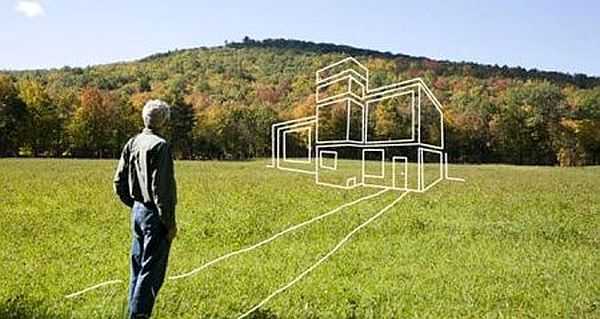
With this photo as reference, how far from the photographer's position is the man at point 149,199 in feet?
12.0

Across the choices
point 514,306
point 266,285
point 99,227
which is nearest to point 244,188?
point 99,227

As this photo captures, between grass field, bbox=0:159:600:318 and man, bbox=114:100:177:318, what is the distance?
46cm

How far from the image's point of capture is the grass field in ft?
15.0

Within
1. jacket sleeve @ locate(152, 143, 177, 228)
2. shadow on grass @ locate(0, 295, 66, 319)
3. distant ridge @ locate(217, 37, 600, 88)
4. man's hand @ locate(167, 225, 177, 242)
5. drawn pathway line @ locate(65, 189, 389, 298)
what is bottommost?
shadow on grass @ locate(0, 295, 66, 319)

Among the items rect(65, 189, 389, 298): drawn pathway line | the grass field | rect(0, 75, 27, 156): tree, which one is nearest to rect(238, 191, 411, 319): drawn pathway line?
the grass field

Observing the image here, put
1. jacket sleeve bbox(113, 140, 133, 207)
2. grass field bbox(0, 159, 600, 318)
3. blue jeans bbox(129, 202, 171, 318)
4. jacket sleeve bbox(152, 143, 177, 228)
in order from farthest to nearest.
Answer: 1. grass field bbox(0, 159, 600, 318)
2. jacket sleeve bbox(113, 140, 133, 207)
3. blue jeans bbox(129, 202, 171, 318)
4. jacket sleeve bbox(152, 143, 177, 228)

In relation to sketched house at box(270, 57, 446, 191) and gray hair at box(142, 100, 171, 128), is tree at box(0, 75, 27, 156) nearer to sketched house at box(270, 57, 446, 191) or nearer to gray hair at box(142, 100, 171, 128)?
sketched house at box(270, 57, 446, 191)

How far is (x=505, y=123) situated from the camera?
6367 mm

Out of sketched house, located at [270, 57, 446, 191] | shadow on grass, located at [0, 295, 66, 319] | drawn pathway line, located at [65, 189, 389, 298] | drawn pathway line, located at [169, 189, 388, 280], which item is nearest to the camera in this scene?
shadow on grass, located at [0, 295, 66, 319]

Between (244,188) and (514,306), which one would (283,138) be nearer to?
(244,188)

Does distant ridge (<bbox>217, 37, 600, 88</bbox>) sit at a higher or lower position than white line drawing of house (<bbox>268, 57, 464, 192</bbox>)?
higher

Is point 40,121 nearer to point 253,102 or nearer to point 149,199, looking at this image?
point 253,102

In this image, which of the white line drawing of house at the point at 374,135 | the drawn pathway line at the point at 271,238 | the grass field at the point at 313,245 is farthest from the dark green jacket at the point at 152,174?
the white line drawing of house at the point at 374,135

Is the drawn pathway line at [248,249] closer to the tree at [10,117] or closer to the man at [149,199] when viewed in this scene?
the man at [149,199]
